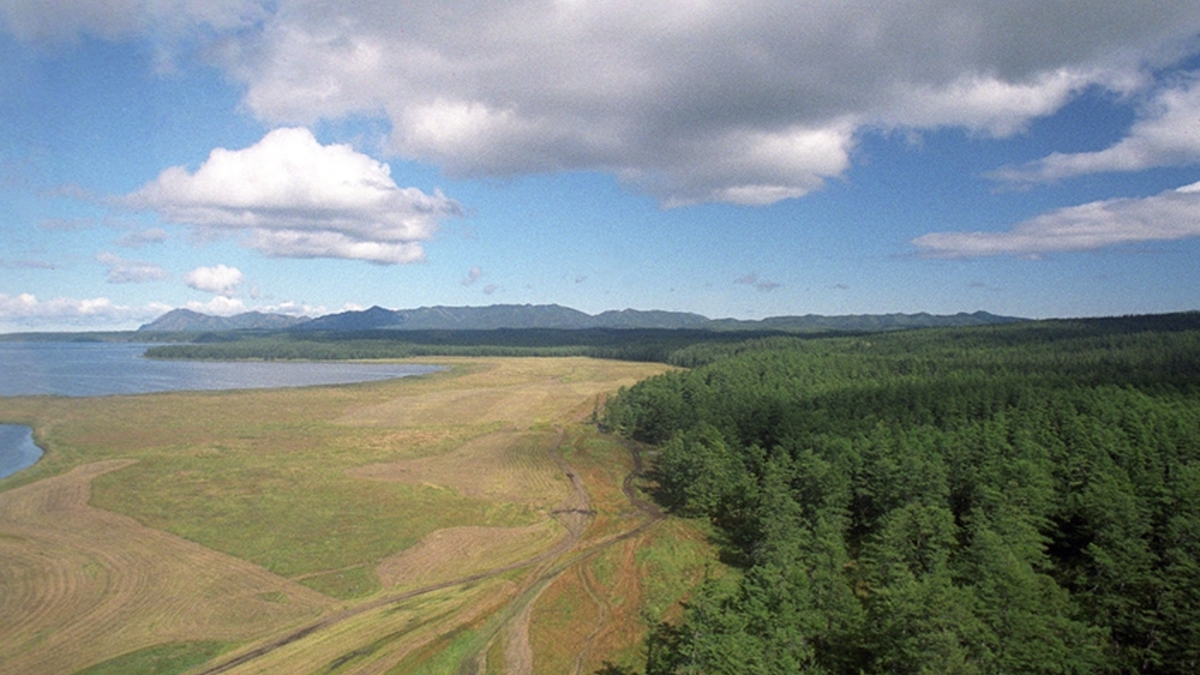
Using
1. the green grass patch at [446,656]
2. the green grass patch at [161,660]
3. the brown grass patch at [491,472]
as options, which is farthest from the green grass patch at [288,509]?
the green grass patch at [446,656]


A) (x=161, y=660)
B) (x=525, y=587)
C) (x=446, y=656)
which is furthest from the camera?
(x=525, y=587)

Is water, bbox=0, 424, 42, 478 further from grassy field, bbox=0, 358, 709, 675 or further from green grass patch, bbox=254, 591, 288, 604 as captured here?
green grass patch, bbox=254, 591, 288, 604

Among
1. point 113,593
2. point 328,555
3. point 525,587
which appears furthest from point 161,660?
point 525,587

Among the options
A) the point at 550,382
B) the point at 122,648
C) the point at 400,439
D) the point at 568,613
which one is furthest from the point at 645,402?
the point at 550,382

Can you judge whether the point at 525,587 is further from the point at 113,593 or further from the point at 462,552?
the point at 113,593

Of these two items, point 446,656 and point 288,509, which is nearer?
point 446,656

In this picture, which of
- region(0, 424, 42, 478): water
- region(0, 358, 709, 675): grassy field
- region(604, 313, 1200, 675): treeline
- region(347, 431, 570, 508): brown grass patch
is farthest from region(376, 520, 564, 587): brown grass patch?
region(0, 424, 42, 478): water
